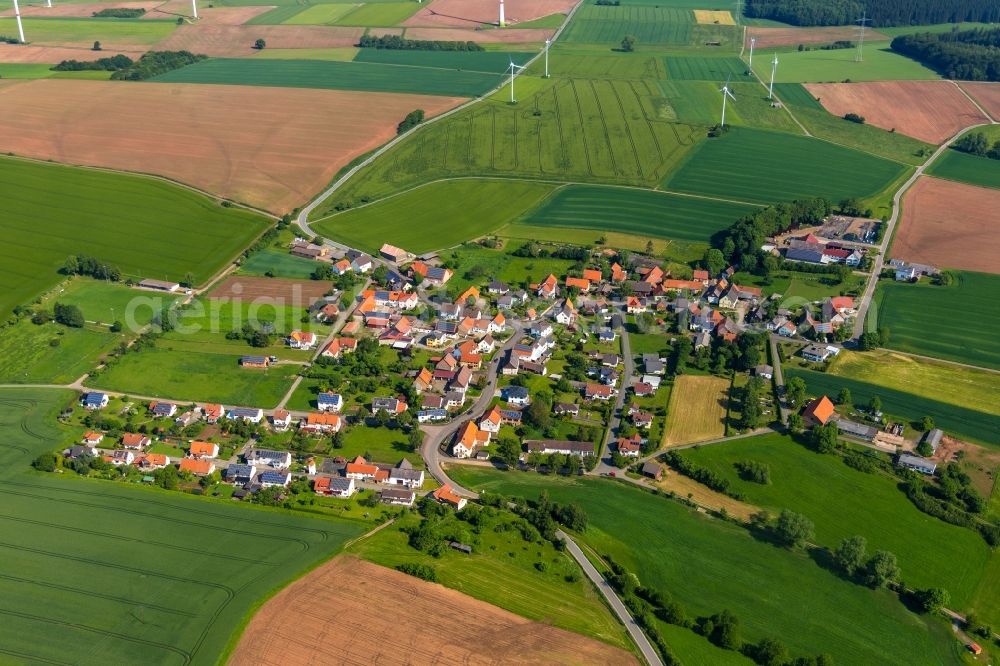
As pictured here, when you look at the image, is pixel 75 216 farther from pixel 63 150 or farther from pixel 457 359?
pixel 457 359

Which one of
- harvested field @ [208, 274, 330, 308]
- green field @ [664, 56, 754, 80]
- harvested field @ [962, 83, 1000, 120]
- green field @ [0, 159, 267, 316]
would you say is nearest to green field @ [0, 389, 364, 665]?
harvested field @ [208, 274, 330, 308]

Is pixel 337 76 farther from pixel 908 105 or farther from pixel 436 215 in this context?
pixel 908 105

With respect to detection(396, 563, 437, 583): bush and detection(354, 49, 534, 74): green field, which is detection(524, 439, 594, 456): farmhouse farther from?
detection(354, 49, 534, 74): green field

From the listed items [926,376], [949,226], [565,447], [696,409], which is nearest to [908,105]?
[949,226]

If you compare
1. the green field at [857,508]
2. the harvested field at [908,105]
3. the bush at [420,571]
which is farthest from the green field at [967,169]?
the bush at [420,571]

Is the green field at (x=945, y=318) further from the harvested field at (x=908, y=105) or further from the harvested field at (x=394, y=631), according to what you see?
the harvested field at (x=908, y=105)

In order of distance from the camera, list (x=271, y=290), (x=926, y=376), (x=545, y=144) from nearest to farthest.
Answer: (x=926, y=376), (x=271, y=290), (x=545, y=144)
